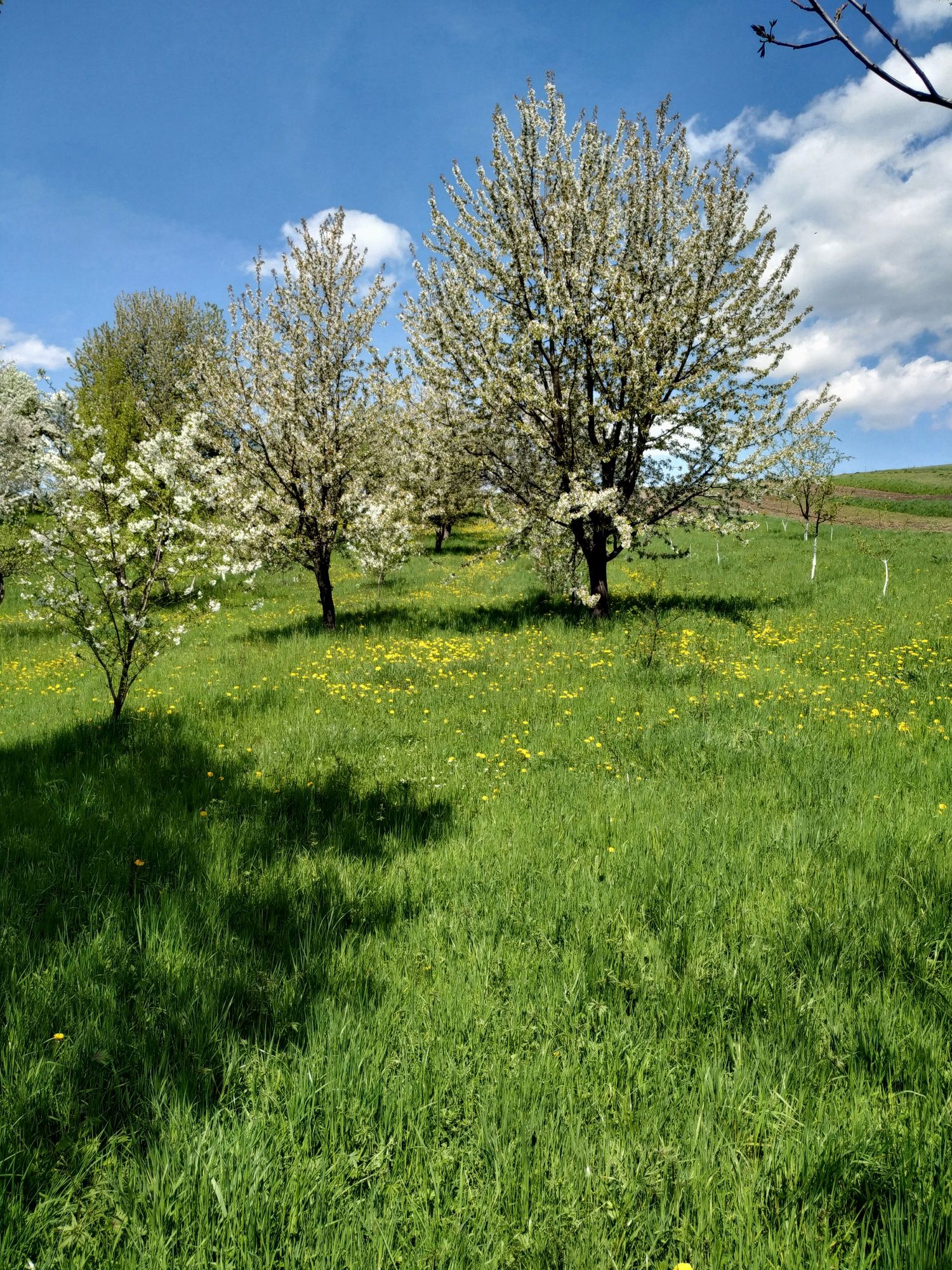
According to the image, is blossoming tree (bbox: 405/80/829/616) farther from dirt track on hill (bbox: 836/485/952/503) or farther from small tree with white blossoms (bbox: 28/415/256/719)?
dirt track on hill (bbox: 836/485/952/503)

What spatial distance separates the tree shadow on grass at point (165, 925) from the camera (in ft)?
7.86

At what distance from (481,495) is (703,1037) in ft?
44.7

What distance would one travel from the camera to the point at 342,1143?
7.31 feet

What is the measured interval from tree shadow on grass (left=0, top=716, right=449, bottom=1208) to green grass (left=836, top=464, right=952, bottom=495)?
277 ft

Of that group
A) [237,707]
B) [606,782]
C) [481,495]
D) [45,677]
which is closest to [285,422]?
[481,495]

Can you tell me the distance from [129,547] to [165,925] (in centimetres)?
567

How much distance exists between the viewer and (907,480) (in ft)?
274

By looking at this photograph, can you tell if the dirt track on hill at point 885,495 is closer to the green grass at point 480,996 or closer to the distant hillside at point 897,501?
the distant hillside at point 897,501

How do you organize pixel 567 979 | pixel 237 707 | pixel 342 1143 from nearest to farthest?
pixel 342 1143, pixel 567 979, pixel 237 707

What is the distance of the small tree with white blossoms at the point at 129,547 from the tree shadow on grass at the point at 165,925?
219 centimetres

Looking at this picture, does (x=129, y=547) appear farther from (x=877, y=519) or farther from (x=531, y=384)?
(x=877, y=519)

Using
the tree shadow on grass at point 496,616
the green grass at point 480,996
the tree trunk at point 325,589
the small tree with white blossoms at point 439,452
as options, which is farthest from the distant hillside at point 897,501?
the green grass at point 480,996

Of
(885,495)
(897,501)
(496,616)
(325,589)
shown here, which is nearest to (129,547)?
(325,589)

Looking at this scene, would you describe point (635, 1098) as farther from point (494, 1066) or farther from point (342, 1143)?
point (342, 1143)
